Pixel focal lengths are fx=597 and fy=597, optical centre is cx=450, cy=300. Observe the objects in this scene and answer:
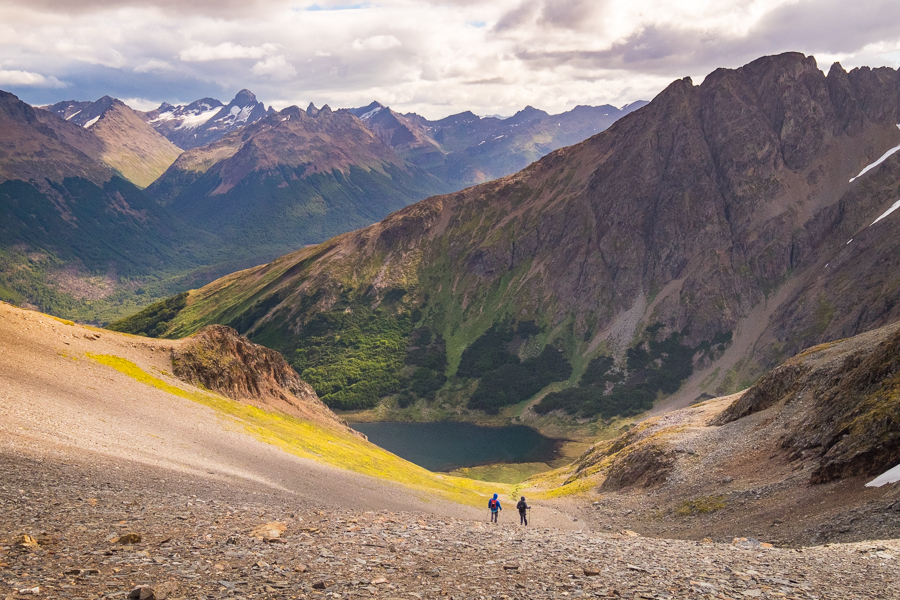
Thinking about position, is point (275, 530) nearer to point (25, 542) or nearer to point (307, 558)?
point (307, 558)

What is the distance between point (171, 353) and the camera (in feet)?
328

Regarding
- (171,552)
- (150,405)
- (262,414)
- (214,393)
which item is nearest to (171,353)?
(214,393)

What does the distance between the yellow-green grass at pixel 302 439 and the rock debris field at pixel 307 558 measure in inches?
1454

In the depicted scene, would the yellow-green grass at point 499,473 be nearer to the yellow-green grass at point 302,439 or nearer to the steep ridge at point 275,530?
the yellow-green grass at point 302,439

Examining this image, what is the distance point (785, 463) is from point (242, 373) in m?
91.5

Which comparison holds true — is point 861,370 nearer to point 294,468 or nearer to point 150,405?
point 294,468

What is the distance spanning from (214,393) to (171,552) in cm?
7718

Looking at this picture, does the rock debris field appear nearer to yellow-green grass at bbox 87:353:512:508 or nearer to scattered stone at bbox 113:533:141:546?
scattered stone at bbox 113:533:141:546

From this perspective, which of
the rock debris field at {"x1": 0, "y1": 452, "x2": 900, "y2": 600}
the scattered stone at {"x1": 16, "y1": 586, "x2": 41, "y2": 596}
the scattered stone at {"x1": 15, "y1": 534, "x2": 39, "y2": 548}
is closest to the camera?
the scattered stone at {"x1": 16, "y1": 586, "x2": 41, "y2": 596}

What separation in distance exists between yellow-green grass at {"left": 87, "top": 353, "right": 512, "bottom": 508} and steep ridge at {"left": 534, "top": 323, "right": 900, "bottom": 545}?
77.9 ft

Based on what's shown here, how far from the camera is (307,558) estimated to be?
2759cm

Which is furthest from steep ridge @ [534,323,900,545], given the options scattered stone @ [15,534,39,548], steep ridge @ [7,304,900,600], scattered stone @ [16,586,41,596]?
scattered stone @ [15,534,39,548]

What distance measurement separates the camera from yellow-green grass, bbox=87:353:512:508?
81.1m

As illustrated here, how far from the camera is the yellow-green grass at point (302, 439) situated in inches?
3191
